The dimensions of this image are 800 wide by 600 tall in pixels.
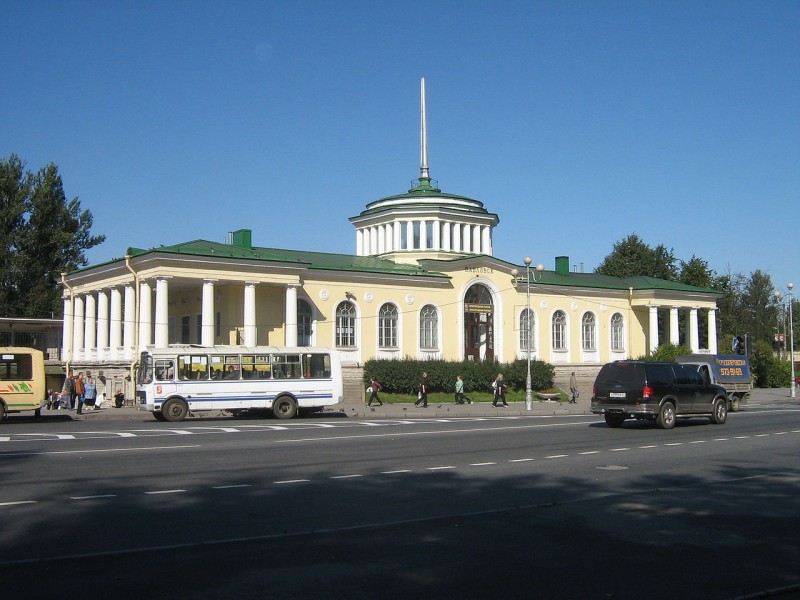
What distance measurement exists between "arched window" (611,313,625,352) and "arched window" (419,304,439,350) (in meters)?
15.2

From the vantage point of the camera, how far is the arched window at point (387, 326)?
4847 centimetres

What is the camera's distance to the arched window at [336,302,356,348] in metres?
46.9

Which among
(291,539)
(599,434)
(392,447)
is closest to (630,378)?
(599,434)

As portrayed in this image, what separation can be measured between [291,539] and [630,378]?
1736cm

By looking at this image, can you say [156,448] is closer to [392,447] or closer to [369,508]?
[392,447]

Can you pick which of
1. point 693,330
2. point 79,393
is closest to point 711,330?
point 693,330

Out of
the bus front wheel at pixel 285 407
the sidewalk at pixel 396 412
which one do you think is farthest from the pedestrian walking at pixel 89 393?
the bus front wheel at pixel 285 407

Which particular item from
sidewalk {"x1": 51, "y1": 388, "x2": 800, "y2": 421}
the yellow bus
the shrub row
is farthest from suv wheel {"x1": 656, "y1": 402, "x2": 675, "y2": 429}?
the shrub row

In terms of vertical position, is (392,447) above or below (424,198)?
below

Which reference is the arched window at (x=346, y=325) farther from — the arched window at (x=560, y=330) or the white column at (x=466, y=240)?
the arched window at (x=560, y=330)

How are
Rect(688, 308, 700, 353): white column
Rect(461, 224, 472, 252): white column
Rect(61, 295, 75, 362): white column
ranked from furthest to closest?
Rect(688, 308, 700, 353): white column → Rect(461, 224, 472, 252): white column → Rect(61, 295, 75, 362): white column

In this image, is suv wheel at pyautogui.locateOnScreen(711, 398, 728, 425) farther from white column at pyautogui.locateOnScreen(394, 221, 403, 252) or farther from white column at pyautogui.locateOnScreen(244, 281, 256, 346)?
white column at pyautogui.locateOnScreen(394, 221, 403, 252)

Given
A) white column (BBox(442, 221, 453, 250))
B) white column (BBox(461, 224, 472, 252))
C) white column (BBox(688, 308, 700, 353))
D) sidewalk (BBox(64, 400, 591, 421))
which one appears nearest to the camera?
sidewalk (BBox(64, 400, 591, 421))

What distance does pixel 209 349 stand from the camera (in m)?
30.6
